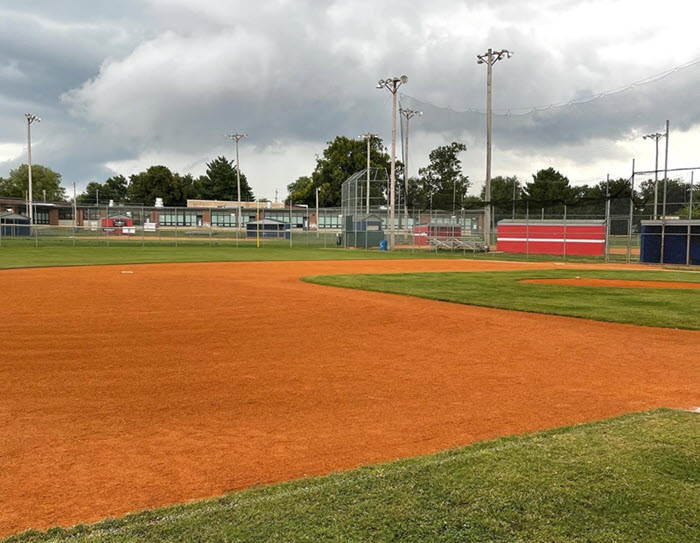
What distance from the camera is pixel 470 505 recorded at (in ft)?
9.27

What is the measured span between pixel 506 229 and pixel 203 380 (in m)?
36.2

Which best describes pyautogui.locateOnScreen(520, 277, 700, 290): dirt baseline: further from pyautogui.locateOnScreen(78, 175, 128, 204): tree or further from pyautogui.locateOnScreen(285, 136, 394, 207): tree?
pyautogui.locateOnScreen(78, 175, 128, 204): tree

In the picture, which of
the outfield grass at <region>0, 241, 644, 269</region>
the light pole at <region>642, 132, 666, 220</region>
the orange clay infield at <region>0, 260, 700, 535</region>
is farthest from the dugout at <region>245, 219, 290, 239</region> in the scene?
the orange clay infield at <region>0, 260, 700, 535</region>

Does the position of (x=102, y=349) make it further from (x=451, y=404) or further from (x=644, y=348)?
(x=644, y=348)

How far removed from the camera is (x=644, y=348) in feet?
26.4

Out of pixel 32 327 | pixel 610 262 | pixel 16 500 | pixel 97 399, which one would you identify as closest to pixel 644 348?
pixel 97 399

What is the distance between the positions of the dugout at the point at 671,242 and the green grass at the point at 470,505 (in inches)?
1064

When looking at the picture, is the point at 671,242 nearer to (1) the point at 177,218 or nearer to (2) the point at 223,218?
(1) the point at 177,218

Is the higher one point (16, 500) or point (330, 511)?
point (330, 511)

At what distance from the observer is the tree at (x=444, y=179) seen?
42.1m

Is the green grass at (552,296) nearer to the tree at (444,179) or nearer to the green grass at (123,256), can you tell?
the green grass at (123,256)

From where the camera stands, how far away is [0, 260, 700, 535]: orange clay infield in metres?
3.87

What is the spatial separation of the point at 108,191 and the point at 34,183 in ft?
66.6

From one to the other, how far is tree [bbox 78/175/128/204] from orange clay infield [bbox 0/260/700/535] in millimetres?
129090
